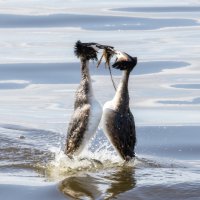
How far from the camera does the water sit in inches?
387

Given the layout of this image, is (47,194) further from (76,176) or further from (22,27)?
(22,27)

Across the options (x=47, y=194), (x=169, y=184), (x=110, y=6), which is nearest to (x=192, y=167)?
(x=169, y=184)

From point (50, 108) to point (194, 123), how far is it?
7.03 feet

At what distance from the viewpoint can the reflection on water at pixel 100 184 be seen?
939cm

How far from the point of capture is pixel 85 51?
9.94 meters

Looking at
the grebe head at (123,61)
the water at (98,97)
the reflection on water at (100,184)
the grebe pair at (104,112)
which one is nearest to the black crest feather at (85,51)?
the grebe pair at (104,112)

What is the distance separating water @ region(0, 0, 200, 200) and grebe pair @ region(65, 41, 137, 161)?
351mm

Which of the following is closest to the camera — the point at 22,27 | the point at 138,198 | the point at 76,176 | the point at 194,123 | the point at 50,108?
the point at 138,198

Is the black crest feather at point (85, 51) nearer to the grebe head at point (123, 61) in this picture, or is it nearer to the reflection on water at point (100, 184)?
the grebe head at point (123, 61)

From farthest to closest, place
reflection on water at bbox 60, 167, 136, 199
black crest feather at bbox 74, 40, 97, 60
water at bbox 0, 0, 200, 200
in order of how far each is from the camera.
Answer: black crest feather at bbox 74, 40, 97, 60, water at bbox 0, 0, 200, 200, reflection on water at bbox 60, 167, 136, 199

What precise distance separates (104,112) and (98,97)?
174 inches

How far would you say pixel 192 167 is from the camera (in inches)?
427

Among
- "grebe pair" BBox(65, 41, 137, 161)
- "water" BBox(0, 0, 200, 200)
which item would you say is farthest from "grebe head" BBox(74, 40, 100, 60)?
"water" BBox(0, 0, 200, 200)

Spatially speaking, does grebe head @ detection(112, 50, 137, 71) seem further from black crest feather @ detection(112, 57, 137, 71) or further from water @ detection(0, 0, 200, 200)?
water @ detection(0, 0, 200, 200)
